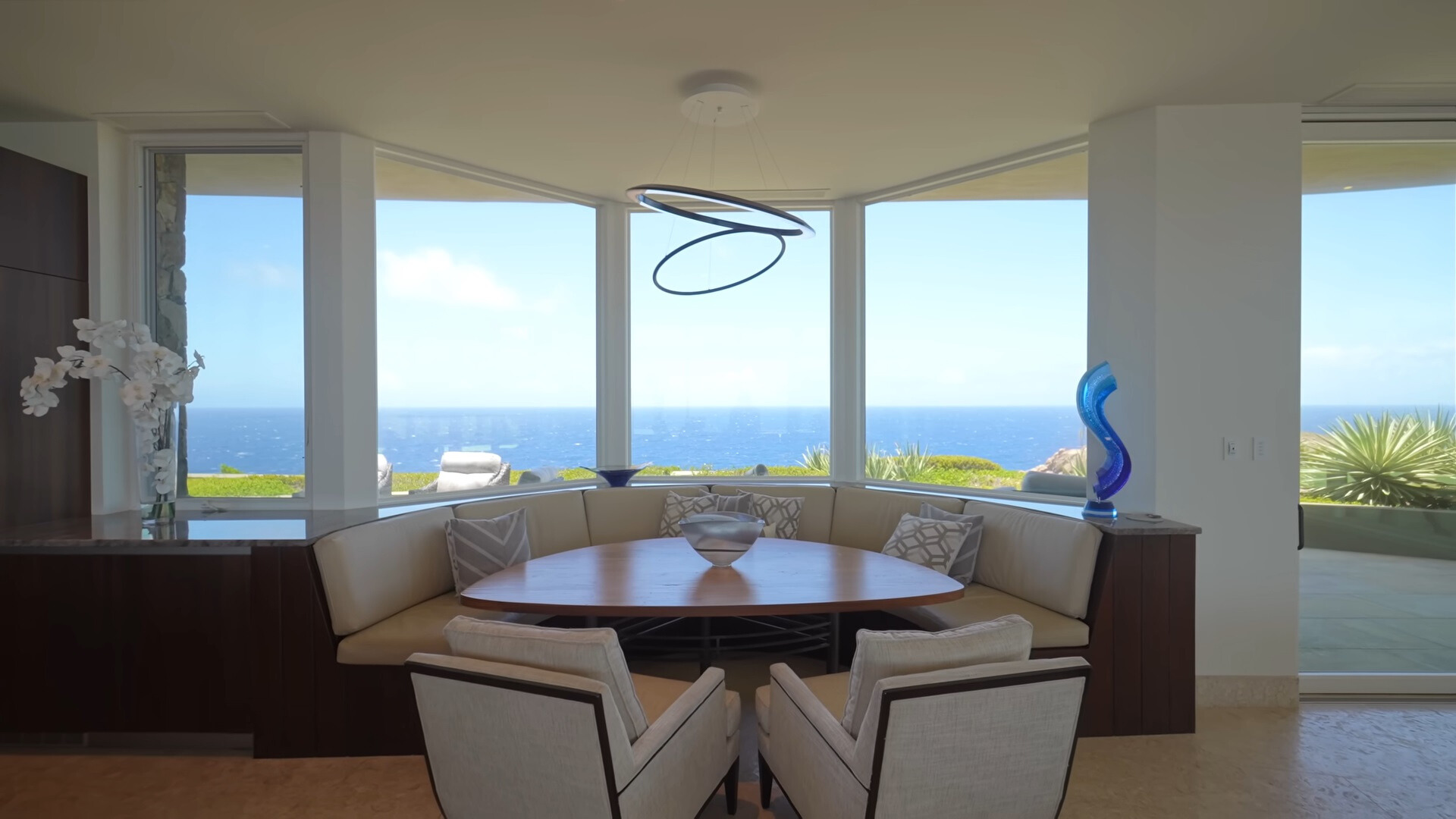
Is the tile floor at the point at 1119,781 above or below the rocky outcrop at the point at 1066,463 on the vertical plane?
below

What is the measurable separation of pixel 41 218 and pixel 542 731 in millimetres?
3726

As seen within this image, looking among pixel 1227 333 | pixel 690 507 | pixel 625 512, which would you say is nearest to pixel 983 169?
pixel 1227 333

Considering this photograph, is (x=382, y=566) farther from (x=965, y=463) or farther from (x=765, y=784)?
(x=965, y=463)

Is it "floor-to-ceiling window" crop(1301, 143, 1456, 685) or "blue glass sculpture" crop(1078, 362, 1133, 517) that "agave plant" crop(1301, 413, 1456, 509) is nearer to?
"floor-to-ceiling window" crop(1301, 143, 1456, 685)

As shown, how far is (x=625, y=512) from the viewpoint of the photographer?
471cm

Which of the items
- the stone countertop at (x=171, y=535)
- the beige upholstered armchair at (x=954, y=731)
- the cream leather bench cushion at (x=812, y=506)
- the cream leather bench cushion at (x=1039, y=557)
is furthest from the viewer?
the cream leather bench cushion at (x=812, y=506)

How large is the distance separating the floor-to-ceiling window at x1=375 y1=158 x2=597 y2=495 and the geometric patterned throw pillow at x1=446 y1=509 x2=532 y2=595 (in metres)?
1.04

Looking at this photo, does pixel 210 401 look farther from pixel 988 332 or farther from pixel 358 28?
pixel 988 332

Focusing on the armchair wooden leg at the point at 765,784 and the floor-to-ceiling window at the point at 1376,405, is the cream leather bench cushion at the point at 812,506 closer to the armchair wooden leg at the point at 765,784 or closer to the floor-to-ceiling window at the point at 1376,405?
the armchair wooden leg at the point at 765,784

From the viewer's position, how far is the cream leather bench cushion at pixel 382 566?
314 cm

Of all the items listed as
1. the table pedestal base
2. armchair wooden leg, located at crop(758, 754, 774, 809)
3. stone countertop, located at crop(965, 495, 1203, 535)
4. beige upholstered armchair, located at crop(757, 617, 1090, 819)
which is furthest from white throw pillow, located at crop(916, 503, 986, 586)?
beige upholstered armchair, located at crop(757, 617, 1090, 819)

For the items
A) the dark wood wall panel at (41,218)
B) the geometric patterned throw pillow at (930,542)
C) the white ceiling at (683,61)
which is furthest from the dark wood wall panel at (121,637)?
the geometric patterned throw pillow at (930,542)

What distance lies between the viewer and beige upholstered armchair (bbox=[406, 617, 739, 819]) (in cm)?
187

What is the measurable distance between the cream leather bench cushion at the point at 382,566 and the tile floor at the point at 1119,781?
601 millimetres
